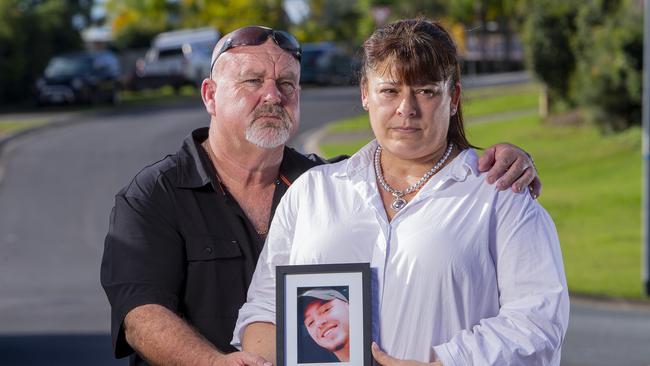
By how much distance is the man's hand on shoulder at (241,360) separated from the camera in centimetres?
337

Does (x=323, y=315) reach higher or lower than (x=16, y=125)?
higher

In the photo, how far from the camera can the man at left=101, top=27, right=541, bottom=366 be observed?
3.76 metres

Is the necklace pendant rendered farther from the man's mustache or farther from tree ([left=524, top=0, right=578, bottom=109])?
tree ([left=524, top=0, right=578, bottom=109])

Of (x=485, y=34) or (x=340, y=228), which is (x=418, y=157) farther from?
(x=485, y=34)

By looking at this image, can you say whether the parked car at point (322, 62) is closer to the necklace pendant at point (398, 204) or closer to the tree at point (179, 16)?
the tree at point (179, 16)

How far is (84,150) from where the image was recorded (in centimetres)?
3050

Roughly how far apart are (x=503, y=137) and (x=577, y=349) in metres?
17.8

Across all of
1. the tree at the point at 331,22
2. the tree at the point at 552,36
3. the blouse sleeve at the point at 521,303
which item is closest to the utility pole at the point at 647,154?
the blouse sleeve at the point at 521,303

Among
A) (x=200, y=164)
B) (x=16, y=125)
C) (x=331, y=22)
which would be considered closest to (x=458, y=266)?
(x=200, y=164)

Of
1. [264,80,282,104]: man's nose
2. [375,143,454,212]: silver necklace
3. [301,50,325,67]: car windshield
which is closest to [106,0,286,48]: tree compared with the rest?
[301,50,325,67]: car windshield

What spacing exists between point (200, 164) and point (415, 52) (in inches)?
37.3

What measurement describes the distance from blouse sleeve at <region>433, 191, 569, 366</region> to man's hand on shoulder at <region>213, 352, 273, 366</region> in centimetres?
43

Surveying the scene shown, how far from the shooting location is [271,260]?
11.3 ft

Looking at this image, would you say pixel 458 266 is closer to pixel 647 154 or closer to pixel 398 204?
pixel 398 204
